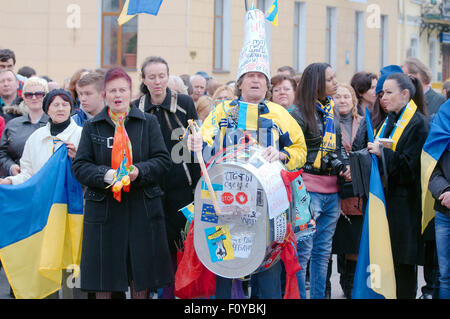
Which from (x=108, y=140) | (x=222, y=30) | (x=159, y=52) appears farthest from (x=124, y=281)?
(x=222, y=30)

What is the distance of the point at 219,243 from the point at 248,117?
94cm

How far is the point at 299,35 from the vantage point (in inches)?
810

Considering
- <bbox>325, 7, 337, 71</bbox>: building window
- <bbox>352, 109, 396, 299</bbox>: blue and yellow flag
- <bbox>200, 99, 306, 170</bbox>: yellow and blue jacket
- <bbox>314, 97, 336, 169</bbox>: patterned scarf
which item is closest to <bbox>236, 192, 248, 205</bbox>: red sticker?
<bbox>200, 99, 306, 170</bbox>: yellow and blue jacket

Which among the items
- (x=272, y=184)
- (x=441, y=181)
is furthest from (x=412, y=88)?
(x=272, y=184)

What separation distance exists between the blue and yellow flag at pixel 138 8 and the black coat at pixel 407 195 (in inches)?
85.9

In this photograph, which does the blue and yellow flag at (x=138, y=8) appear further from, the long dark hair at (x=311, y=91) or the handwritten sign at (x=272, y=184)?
the handwritten sign at (x=272, y=184)

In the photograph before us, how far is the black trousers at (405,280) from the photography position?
5.72 metres

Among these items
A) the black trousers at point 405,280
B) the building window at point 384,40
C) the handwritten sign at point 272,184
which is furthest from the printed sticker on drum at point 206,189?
the building window at point 384,40

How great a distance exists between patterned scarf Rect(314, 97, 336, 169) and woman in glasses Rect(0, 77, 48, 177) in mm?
2595

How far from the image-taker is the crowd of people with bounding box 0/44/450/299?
505 centimetres

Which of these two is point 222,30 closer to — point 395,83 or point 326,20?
point 326,20

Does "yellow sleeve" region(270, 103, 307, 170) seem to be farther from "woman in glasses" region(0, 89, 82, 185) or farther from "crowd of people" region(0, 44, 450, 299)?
"woman in glasses" region(0, 89, 82, 185)

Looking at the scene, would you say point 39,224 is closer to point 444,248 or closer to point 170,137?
point 170,137

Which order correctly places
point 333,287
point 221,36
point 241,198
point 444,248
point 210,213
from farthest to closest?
point 221,36 → point 333,287 → point 444,248 → point 210,213 → point 241,198
